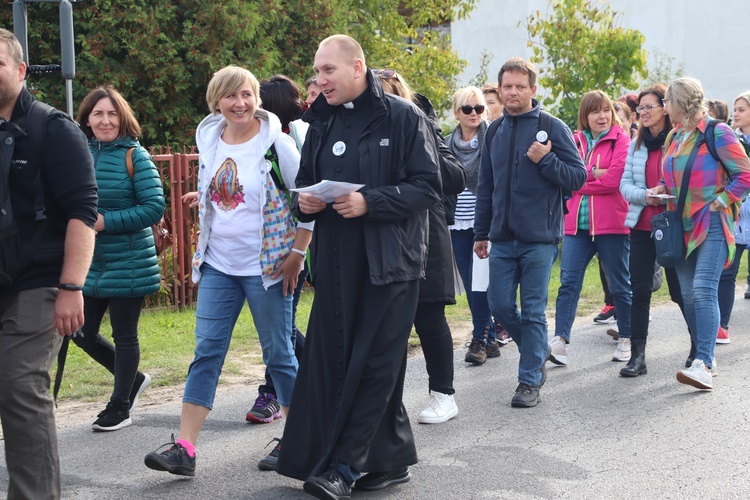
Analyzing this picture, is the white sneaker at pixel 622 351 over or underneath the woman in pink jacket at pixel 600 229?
underneath

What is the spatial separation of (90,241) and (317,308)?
1.16m

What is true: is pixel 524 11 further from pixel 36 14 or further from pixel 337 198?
pixel 337 198

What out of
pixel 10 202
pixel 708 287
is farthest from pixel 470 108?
pixel 10 202

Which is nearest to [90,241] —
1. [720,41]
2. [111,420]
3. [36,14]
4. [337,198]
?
[337,198]

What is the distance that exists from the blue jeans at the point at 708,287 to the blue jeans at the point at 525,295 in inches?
41.8

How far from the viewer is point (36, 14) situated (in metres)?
12.6

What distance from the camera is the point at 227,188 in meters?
5.28

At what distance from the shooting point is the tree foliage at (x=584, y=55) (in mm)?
15328

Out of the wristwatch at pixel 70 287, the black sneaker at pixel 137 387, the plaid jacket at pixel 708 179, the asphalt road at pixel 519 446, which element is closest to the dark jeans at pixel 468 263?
the asphalt road at pixel 519 446

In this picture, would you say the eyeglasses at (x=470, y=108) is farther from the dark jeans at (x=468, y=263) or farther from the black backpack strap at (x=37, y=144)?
the black backpack strap at (x=37, y=144)

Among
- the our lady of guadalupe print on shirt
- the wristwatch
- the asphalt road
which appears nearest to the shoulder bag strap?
the asphalt road

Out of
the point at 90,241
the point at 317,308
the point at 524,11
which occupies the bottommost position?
the point at 317,308

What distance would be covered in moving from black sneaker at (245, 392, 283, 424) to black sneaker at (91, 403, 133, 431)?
2.36ft

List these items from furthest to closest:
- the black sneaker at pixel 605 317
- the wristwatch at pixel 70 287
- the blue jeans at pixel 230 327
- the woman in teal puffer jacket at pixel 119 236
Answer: the black sneaker at pixel 605 317
the woman in teal puffer jacket at pixel 119 236
the blue jeans at pixel 230 327
the wristwatch at pixel 70 287
